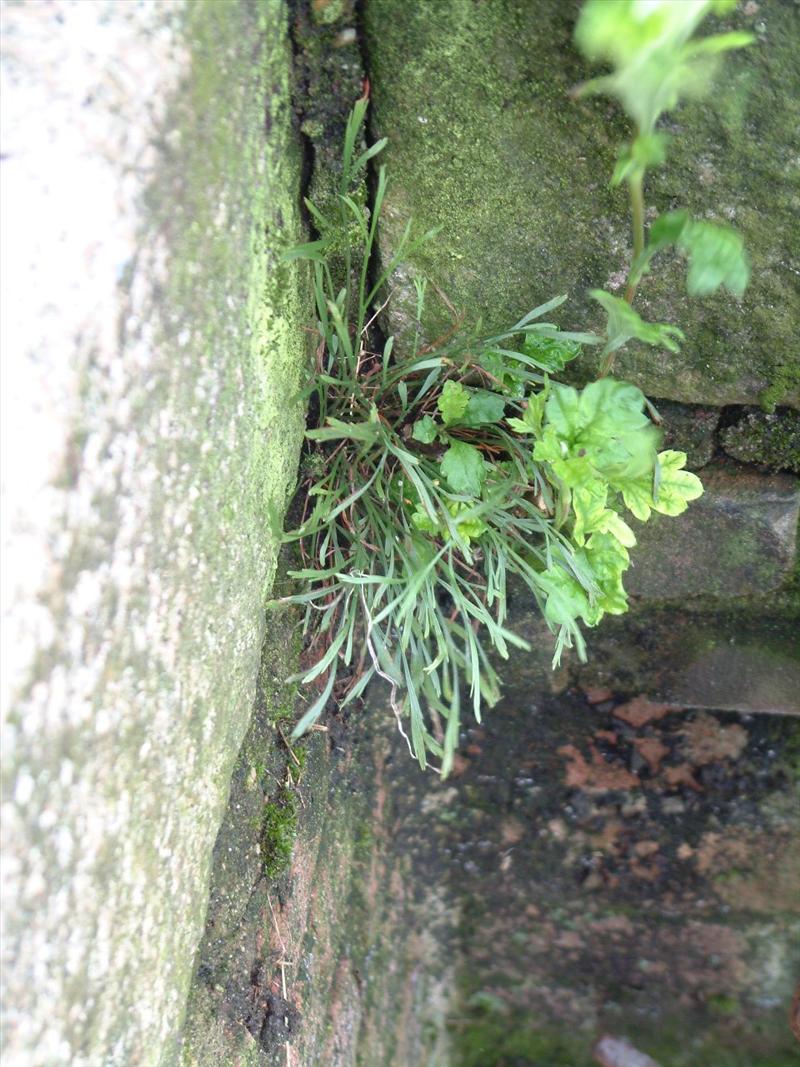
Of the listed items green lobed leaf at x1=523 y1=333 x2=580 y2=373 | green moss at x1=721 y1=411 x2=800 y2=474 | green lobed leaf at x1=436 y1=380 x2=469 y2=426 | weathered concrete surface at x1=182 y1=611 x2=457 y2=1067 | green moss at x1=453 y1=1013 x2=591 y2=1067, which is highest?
green moss at x1=721 y1=411 x2=800 y2=474

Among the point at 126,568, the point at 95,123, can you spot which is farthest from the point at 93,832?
the point at 95,123

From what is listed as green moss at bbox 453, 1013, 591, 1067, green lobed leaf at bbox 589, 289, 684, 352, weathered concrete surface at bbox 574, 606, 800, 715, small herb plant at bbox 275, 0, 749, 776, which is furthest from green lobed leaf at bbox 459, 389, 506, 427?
green moss at bbox 453, 1013, 591, 1067

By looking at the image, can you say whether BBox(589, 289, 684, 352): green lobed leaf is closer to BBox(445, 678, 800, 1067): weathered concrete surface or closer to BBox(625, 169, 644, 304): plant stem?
BBox(625, 169, 644, 304): plant stem

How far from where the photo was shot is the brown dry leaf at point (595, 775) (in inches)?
69.9

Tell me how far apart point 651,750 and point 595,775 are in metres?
0.13

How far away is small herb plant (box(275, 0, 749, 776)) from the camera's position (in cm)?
93

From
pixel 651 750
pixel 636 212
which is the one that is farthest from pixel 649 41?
pixel 651 750

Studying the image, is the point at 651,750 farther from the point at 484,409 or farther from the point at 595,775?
the point at 484,409

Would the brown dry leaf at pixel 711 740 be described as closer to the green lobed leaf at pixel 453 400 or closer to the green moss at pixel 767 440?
the green moss at pixel 767 440

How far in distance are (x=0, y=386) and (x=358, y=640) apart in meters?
0.83

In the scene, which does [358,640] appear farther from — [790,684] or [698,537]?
[790,684]

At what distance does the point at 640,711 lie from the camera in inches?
66.4

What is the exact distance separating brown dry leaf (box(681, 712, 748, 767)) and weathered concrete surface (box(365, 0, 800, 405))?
2.69 ft

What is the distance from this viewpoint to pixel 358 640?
1.41 meters
